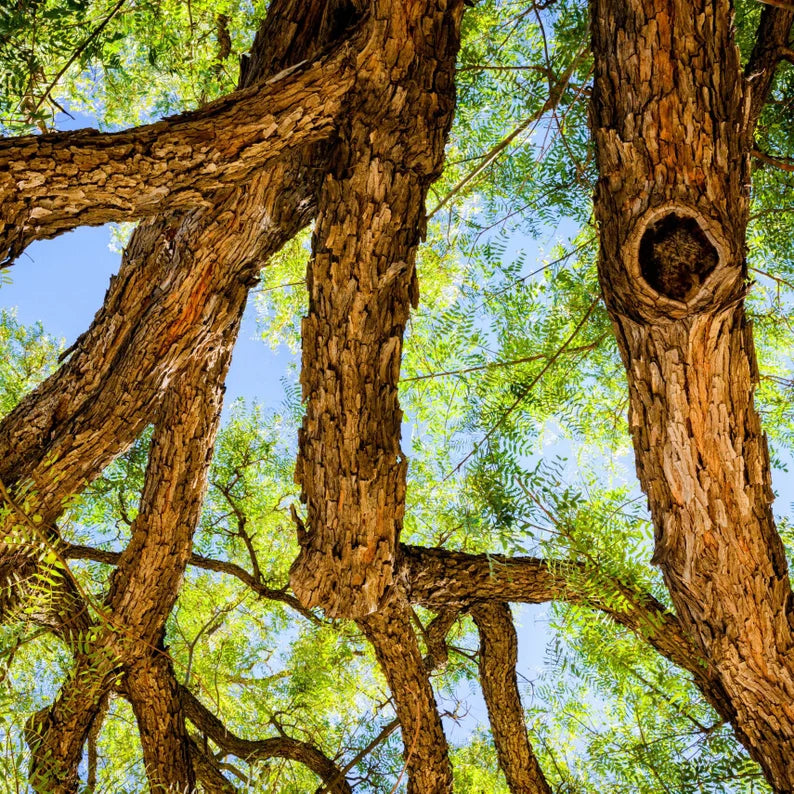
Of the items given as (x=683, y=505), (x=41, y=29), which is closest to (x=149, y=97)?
(x=41, y=29)

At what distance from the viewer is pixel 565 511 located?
1.67m

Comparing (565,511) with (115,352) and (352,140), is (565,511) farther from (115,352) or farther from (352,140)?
(115,352)

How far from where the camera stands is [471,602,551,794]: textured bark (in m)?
3.03

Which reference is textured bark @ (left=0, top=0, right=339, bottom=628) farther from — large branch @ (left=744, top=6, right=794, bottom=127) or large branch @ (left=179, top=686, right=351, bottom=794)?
large branch @ (left=179, top=686, right=351, bottom=794)

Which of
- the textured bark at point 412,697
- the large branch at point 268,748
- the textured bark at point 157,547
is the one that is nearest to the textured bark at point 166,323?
the textured bark at point 157,547

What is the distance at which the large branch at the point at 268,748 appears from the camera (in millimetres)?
3146

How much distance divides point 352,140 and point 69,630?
192 cm

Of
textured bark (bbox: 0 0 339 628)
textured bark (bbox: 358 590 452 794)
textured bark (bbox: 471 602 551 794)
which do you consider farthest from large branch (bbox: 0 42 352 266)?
textured bark (bbox: 471 602 551 794)

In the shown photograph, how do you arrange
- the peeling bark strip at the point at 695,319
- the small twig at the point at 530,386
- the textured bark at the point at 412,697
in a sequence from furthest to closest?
the textured bark at the point at 412,697
the small twig at the point at 530,386
the peeling bark strip at the point at 695,319

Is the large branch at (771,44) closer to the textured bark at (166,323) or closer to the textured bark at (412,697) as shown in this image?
the textured bark at (166,323)

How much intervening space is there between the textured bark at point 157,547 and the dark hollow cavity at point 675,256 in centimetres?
130

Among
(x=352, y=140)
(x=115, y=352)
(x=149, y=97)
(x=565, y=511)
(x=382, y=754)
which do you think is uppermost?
(x=149, y=97)

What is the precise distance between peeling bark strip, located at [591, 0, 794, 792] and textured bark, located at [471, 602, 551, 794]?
147 centimetres

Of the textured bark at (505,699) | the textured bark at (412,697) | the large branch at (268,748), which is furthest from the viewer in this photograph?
the large branch at (268,748)
